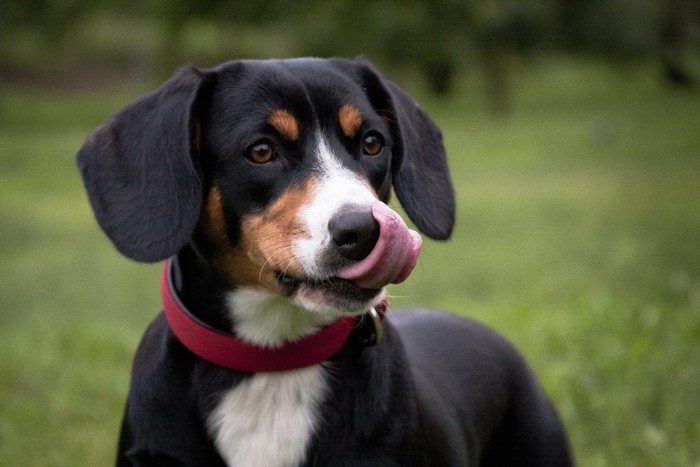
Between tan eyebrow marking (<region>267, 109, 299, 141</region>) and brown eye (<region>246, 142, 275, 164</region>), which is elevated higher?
tan eyebrow marking (<region>267, 109, 299, 141</region>)

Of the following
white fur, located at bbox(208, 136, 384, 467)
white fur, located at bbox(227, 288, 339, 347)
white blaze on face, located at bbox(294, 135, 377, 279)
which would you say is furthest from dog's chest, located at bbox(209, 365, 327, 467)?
white blaze on face, located at bbox(294, 135, 377, 279)

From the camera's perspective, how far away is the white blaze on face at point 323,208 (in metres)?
2.91

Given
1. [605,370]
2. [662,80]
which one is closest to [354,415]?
[605,370]

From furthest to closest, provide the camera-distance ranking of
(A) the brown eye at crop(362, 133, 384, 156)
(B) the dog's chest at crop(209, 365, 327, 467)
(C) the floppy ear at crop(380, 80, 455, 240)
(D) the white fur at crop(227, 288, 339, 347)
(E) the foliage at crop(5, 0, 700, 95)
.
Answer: (E) the foliage at crop(5, 0, 700, 95)
(C) the floppy ear at crop(380, 80, 455, 240)
(A) the brown eye at crop(362, 133, 384, 156)
(D) the white fur at crop(227, 288, 339, 347)
(B) the dog's chest at crop(209, 365, 327, 467)

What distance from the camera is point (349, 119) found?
333cm

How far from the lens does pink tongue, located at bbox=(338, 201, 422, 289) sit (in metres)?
2.85

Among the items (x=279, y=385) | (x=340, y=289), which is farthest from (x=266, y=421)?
(x=340, y=289)

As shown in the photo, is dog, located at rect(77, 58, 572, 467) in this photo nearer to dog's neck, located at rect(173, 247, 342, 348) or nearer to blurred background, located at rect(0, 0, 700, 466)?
dog's neck, located at rect(173, 247, 342, 348)

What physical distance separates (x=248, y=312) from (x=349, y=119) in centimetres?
69

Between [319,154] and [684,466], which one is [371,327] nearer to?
[319,154]

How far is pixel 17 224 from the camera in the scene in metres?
14.8

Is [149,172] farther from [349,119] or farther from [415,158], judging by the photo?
[415,158]

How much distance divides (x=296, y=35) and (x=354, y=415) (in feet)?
86.8

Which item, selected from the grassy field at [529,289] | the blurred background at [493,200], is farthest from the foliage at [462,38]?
the grassy field at [529,289]
